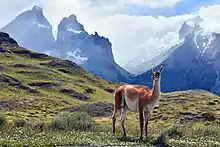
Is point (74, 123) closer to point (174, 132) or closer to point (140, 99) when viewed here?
point (174, 132)

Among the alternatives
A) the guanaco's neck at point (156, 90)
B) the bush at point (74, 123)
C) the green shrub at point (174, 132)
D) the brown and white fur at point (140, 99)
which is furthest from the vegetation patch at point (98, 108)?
the guanaco's neck at point (156, 90)

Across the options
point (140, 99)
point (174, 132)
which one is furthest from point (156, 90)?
point (174, 132)

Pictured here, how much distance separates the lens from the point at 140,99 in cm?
2534

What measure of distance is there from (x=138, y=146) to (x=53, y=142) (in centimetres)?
409

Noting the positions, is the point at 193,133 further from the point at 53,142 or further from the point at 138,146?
the point at 53,142

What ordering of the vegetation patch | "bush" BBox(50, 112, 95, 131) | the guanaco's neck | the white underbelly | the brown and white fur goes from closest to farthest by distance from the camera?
the guanaco's neck
the brown and white fur
the white underbelly
"bush" BBox(50, 112, 95, 131)
the vegetation patch

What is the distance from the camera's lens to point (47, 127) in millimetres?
33719

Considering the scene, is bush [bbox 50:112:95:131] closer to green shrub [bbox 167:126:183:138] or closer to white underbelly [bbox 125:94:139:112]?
green shrub [bbox 167:126:183:138]

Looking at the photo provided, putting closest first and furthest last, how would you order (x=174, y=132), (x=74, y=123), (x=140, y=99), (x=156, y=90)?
(x=156, y=90), (x=140, y=99), (x=174, y=132), (x=74, y=123)

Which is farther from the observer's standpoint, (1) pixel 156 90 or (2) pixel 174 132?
(2) pixel 174 132

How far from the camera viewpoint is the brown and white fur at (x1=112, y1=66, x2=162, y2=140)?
81.3 ft

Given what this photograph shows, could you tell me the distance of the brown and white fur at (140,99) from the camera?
24.8 meters

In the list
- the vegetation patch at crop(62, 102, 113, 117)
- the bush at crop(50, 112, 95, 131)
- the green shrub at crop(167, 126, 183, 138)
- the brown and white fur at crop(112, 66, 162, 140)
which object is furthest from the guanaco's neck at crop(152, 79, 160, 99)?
the vegetation patch at crop(62, 102, 113, 117)

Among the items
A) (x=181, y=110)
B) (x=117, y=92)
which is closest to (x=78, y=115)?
(x=117, y=92)
